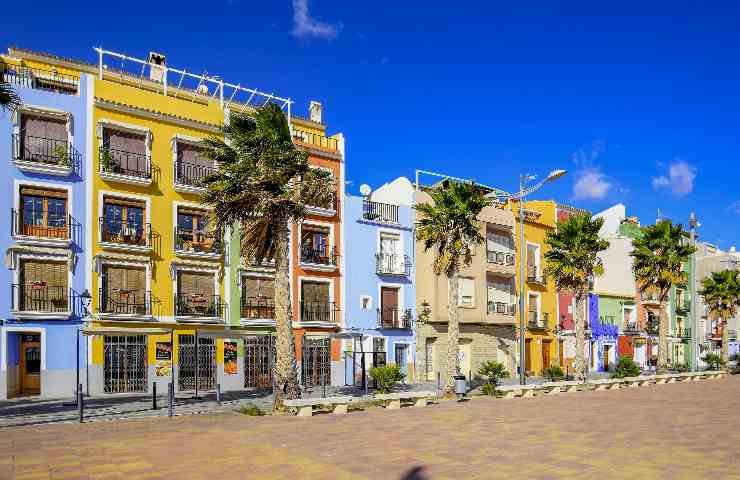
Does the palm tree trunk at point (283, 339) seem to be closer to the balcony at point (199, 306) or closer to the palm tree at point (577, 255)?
the balcony at point (199, 306)

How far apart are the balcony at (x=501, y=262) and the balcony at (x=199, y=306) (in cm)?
1884

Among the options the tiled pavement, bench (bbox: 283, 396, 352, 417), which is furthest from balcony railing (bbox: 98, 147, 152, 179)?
bench (bbox: 283, 396, 352, 417)

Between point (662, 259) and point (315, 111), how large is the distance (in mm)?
25219

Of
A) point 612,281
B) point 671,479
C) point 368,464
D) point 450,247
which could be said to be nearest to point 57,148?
point 450,247

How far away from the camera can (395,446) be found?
1564cm

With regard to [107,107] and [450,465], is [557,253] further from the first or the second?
[450,465]

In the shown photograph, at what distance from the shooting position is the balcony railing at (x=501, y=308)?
45903 mm

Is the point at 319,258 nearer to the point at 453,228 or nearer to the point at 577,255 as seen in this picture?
the point at 453,228

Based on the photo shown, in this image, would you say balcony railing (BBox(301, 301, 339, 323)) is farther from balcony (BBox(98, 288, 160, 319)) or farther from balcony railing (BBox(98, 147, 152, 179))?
balcony railing (BBox(98, 147, 152, 179))

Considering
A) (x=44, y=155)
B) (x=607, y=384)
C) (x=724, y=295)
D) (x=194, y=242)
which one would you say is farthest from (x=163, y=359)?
(x=724, y=295)

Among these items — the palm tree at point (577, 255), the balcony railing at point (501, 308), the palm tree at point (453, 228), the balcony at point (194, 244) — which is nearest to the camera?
the palm tree at point (453, 228)

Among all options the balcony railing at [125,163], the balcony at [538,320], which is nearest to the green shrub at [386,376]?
the balcony railing at [125,163]

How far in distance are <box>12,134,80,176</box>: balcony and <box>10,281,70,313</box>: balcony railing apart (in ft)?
15.8

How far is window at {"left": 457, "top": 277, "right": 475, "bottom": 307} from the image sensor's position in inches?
1737
